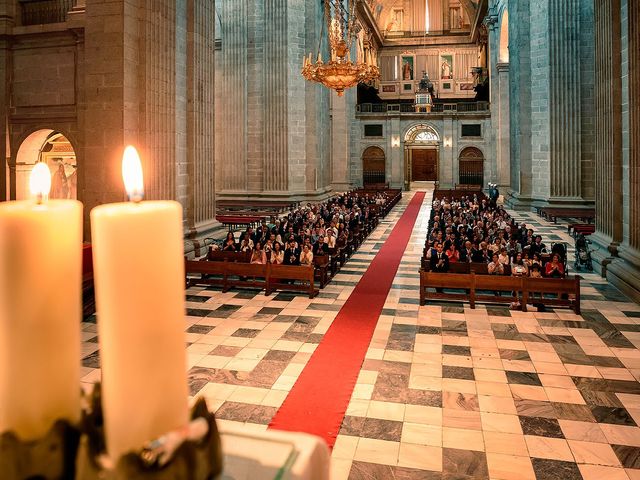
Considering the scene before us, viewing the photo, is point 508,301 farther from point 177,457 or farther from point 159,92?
point 177,457

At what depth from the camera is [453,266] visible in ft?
35.8

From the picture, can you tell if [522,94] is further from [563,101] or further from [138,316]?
[138,316]

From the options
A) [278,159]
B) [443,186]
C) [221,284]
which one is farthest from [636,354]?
[443,186]

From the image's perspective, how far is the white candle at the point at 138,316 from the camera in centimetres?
78

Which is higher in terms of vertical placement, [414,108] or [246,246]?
[414,108]

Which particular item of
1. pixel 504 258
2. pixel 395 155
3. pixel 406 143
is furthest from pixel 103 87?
pixel 406 143

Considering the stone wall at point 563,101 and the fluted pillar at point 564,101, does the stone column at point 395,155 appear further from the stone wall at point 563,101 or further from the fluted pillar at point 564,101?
the fluted pillar at point 564,101

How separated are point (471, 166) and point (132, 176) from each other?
1873 inches

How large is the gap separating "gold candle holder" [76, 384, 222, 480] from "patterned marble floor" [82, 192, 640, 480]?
3.73 metres

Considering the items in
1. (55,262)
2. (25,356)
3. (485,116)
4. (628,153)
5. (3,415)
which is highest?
(485,116)

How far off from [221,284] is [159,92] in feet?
14.8

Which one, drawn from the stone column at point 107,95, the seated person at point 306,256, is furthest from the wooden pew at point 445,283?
the stone column at point 107,95

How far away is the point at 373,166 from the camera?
157 feet

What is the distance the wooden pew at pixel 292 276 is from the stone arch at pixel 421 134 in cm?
3822
